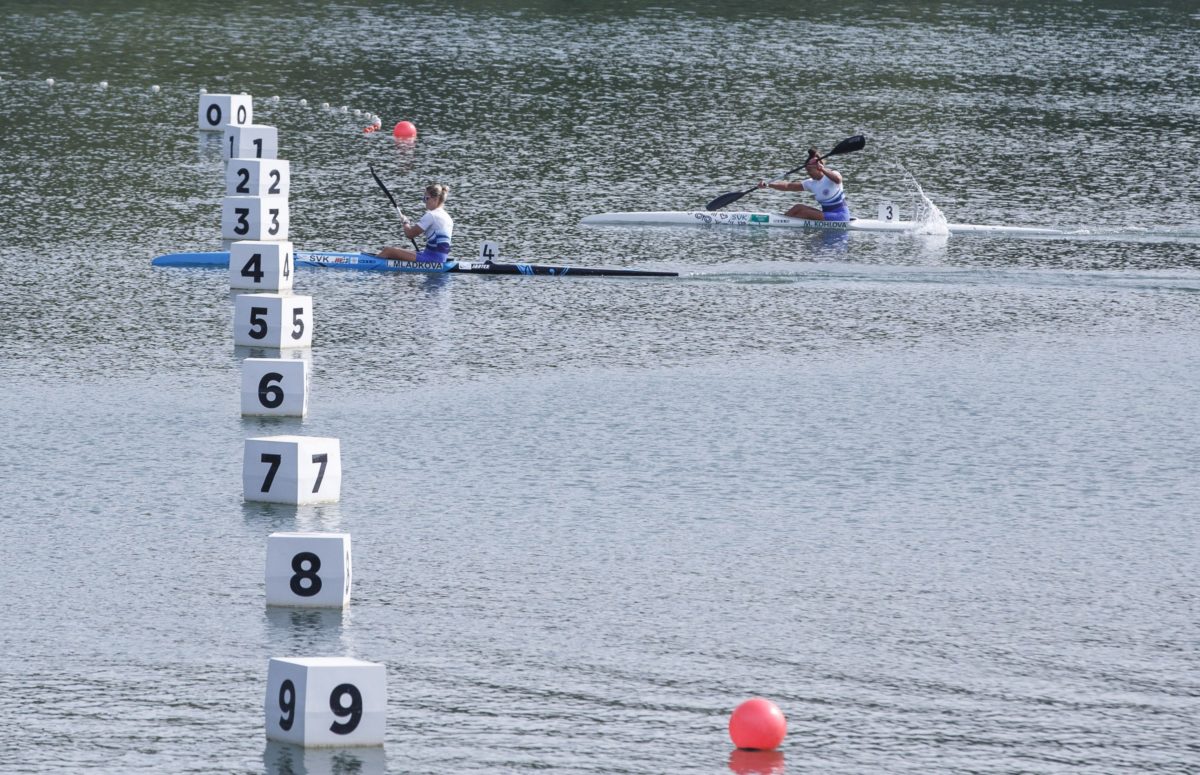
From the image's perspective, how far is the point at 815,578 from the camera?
14734 mm

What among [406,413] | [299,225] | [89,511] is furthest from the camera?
[299,225]

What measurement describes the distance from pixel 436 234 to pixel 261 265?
270cm

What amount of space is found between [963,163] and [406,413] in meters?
19.6

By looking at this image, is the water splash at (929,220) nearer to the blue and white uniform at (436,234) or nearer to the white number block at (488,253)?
the white number block at (488,253)

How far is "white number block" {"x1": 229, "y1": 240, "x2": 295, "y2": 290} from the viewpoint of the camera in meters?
25.0

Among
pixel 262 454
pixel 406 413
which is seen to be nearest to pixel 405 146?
pixel 406 413

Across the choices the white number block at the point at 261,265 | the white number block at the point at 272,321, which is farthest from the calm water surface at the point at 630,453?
the white number block at the point at 261,265

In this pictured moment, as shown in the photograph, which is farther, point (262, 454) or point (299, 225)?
point (299, 225)

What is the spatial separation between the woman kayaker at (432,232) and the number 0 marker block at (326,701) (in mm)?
15690

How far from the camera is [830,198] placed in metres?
31.2

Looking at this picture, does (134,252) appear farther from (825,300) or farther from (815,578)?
(815,578)

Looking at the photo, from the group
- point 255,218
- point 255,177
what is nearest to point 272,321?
point 255,218

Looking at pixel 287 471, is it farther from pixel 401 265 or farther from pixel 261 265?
pixel 401 265

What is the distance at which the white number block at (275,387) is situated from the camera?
19.2 m
